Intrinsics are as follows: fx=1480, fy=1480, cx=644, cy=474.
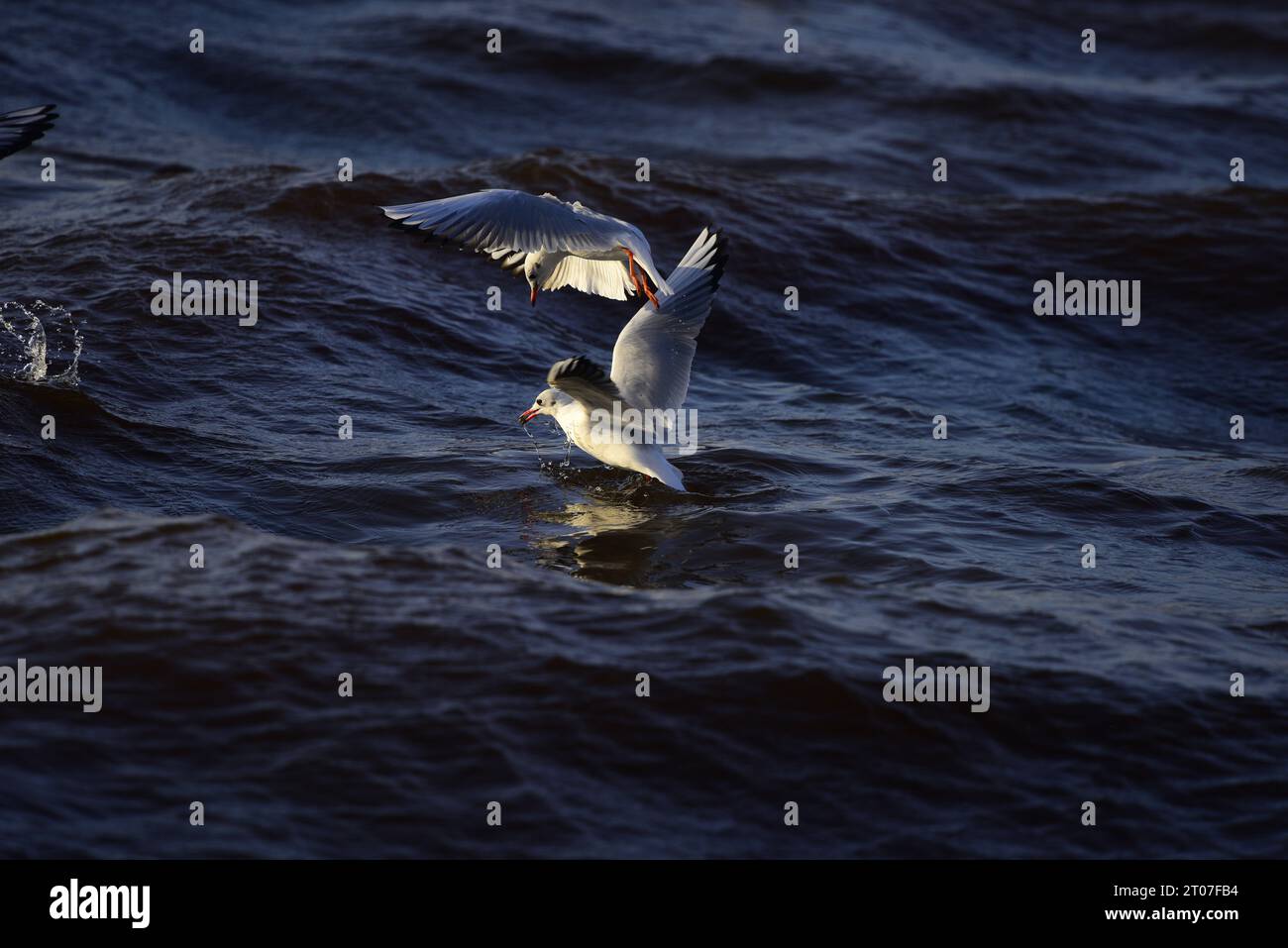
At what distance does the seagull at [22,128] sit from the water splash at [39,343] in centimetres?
129

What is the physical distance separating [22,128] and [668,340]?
3684 millimetres

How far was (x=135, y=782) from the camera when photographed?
5.01 m

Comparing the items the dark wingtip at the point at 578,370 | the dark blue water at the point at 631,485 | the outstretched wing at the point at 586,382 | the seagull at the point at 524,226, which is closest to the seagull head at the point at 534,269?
the seagull at the point at 524,226

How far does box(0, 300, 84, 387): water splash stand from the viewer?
28.1 ft

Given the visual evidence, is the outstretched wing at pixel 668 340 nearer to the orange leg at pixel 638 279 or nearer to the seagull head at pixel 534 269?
the orange leg at pixel 638 279

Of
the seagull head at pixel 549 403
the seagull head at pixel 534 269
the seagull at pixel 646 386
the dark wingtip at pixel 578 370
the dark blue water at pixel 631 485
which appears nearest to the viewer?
the dark blue water at pixel 631 485

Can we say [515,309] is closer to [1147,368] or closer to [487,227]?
[487,227]

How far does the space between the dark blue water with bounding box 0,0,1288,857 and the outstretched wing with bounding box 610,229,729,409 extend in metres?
0.56

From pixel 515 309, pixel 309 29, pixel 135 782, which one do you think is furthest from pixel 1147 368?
pixel 309 29

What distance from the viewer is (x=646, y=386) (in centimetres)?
826

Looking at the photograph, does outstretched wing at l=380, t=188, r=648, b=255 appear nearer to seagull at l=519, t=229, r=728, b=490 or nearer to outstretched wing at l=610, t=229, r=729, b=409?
seagull at l=519, t=229, r=728, b=490

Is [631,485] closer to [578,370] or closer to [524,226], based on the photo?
[578,370]

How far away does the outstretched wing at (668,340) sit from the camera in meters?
8.27

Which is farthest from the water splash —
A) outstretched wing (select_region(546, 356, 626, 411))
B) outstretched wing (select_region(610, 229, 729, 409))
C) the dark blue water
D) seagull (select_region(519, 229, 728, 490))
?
outstretched wing (select_region(610, 229, 729, 409))
